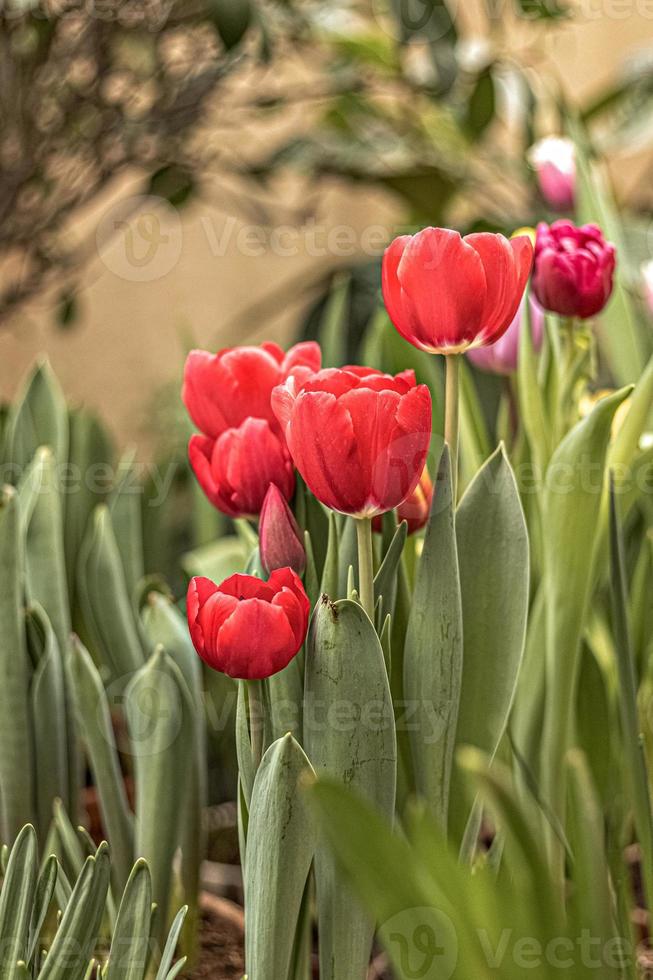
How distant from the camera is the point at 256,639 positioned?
0.30 metres

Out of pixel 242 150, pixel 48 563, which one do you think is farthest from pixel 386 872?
pixel 242 150

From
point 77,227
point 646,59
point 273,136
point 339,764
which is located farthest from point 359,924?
point 273,136

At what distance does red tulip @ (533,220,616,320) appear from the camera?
0.38m

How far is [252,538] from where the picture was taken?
1.51ft

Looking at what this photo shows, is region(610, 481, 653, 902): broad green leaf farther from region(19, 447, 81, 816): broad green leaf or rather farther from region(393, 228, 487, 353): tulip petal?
region(19, 447, 81, 816): broad green leaf

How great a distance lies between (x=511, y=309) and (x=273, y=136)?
137cm

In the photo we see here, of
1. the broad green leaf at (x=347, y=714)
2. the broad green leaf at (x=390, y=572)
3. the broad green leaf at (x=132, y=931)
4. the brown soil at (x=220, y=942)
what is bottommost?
the brown soil at (x=220, y=942)

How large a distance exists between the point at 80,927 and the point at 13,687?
0.13m

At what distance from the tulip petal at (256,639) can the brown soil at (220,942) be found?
226 millimetres

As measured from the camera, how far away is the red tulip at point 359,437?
298 mm

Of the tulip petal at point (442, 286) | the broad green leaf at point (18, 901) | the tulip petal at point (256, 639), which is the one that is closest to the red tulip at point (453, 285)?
the tulip petal at point (442, 286)

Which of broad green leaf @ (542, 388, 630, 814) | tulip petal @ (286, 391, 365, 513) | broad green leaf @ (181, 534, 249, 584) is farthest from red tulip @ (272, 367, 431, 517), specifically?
broad green leaf @ (181, 534, 249, 584)

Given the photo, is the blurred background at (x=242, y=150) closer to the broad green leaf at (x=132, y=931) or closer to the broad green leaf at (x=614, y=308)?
the broad green leaf at (x=614, y=308)

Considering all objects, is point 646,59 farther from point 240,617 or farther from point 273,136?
point 240,617
